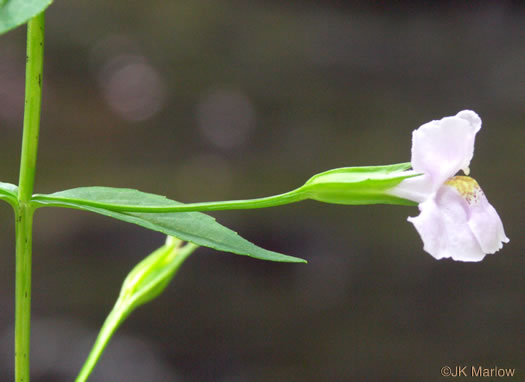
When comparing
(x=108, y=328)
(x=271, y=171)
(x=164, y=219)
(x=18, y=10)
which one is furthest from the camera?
(x=271, y=171)

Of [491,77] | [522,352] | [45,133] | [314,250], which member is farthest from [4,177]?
[522,352]

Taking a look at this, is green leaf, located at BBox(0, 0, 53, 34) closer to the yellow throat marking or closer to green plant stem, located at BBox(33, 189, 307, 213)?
green plant stem, located at BBox(33, 189, 307, 213)

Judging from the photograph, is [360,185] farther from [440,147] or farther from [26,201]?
[26,201]

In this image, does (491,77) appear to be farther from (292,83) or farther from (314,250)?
(314,250)

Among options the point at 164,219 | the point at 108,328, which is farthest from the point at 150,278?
the point at 164,219

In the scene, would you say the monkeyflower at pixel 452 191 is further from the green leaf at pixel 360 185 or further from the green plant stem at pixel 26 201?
the green plant stem at pixel 26 201

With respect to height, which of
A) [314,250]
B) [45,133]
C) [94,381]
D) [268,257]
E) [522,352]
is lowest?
[268,257]
